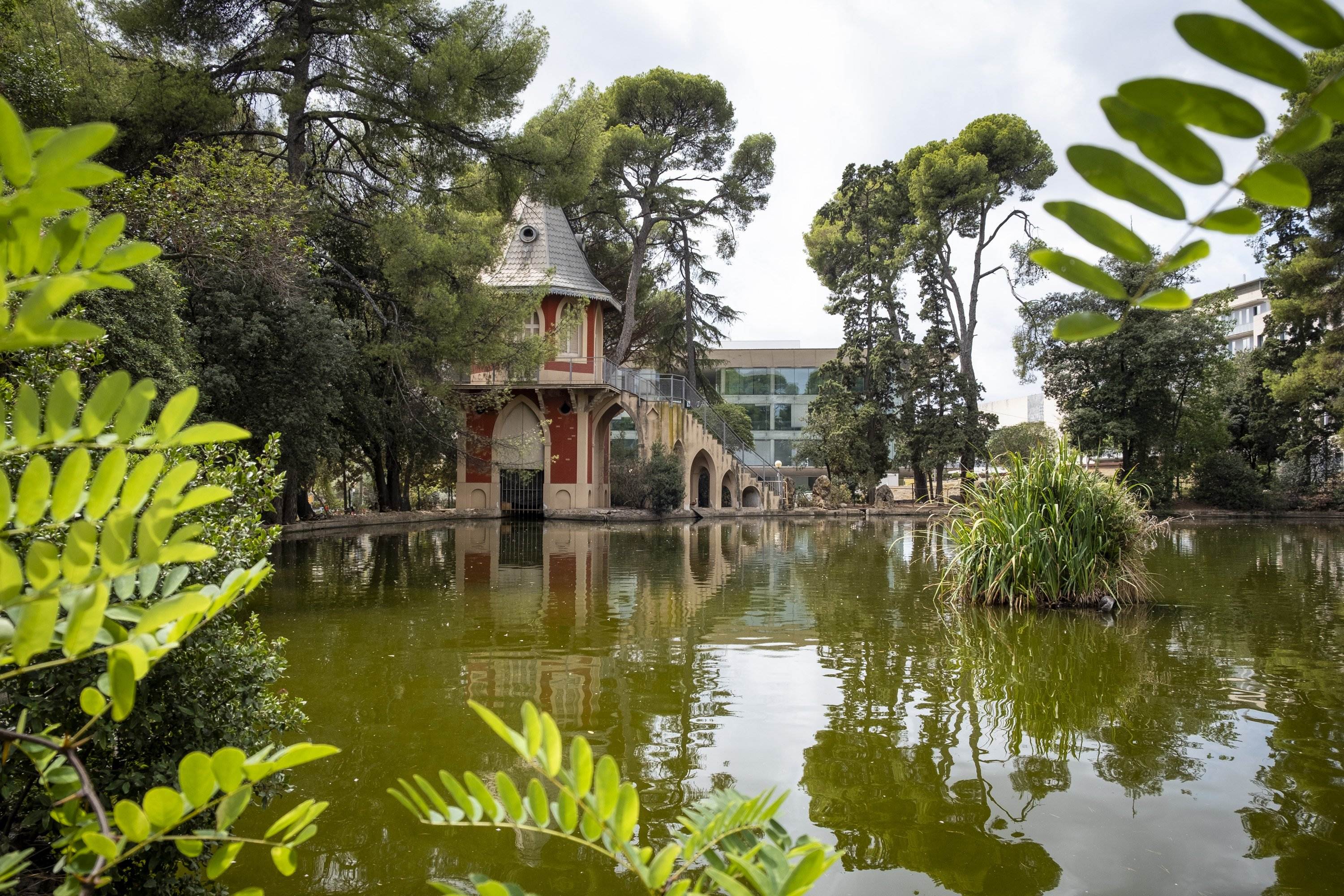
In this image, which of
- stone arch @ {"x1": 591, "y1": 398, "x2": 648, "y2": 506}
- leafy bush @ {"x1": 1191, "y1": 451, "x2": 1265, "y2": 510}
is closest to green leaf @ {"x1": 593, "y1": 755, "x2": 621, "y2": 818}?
stone arch @ {"x1": 591, "y1": 398, "x2": 648, "y2": 506}

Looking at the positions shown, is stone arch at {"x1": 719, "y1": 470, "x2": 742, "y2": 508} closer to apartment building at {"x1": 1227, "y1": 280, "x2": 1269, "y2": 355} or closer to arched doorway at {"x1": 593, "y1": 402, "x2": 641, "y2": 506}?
arched doorway at {"x1": 593, "y1": 402, "x2": 641, "y2": 506}

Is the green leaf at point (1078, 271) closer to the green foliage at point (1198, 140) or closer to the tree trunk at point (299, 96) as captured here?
the green foliage at point (1198, 140)

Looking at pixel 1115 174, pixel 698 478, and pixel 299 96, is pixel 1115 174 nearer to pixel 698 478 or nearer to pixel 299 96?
pixel 299 96

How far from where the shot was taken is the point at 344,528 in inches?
760

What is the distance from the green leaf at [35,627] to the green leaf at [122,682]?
6 cm

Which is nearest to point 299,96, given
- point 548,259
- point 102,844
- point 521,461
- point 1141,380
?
point 548,259

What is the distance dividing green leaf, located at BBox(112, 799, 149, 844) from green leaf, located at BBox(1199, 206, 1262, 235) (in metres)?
1.08

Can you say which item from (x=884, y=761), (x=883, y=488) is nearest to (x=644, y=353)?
(x=883, y=488)

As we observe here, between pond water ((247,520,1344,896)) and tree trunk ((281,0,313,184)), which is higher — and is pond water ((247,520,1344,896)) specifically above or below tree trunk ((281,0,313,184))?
below

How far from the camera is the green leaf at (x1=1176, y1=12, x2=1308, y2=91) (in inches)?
25.3

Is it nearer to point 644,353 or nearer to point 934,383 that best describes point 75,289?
point 934,383

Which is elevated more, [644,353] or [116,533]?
[644,353]

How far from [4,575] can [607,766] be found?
0.57m

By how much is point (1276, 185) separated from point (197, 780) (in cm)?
110
